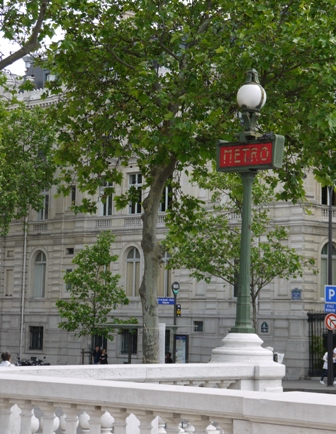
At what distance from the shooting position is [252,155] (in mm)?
13188

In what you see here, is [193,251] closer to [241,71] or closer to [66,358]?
[66,358]

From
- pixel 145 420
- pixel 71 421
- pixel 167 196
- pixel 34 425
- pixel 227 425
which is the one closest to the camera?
pixel 227 425

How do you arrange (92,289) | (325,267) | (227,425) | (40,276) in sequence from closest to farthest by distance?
(227,425) < (325,267) < (92,289) < (40,276)

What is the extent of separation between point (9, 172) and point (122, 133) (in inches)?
1082

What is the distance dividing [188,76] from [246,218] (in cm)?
619

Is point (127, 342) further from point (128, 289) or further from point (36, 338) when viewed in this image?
point (36, 338)

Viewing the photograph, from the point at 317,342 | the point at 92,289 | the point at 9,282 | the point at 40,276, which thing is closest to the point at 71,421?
the point at 317,342

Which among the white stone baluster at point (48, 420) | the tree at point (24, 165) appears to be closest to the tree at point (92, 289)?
the tree at point (24, 165)

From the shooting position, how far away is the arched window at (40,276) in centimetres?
5194

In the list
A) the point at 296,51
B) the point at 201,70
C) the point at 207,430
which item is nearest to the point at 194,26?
the point at 201,70

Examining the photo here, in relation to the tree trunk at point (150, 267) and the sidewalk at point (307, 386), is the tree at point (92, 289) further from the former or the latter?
the tree trunk at point (150, 267)

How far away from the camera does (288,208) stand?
134ft

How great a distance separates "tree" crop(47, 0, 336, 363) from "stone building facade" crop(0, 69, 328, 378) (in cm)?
1990

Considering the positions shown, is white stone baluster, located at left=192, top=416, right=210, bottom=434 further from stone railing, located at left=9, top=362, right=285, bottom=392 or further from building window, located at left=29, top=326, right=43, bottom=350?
building window, located at left=29, top=326, right=43, bottom=350
